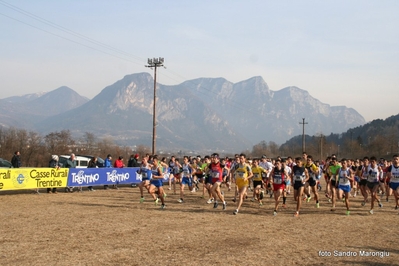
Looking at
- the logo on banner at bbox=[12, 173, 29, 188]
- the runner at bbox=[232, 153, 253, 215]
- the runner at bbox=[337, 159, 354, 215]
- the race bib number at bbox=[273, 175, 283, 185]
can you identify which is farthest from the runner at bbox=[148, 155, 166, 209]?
the logo on banner at bbox=[12, 173, 29, 188]

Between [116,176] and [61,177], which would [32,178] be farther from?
[116,176]

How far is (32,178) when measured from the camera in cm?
2288

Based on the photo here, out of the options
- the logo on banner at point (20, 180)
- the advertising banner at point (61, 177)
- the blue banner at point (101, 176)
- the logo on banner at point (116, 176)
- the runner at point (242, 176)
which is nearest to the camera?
the runner at point (242, 176)

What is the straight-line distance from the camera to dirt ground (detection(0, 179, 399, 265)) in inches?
365

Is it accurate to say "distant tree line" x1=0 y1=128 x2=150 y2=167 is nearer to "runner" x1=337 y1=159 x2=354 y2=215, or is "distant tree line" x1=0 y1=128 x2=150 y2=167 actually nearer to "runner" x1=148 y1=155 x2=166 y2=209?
"runner" x1=148 y1=155 x2=166 y2=209

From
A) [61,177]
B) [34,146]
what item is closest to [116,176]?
[61,177]

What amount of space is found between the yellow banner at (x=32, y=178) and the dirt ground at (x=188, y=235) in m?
3.05

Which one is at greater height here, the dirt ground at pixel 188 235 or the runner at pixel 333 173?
the runner at pixel 333 173

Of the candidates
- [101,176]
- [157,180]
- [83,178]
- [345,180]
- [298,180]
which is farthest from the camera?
[101,176]

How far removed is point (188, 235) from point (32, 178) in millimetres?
13916

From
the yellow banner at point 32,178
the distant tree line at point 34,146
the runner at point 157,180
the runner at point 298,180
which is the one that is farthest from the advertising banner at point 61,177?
the distant tree line at point 34,146

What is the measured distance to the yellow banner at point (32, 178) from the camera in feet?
70.7

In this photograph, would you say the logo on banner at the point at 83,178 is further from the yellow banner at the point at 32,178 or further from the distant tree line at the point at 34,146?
the distant tree line at the point at 34,146

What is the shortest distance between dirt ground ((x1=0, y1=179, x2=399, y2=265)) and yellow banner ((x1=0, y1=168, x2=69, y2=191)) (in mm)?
3045
